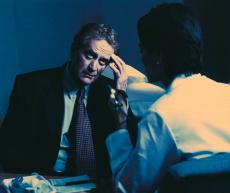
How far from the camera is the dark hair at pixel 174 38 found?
1488 mm

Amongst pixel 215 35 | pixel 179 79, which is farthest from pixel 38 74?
pixel 215 35

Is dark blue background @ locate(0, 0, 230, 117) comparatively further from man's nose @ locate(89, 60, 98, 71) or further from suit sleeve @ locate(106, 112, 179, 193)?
suit sleeve @ locate(106, 112, 179, 193)

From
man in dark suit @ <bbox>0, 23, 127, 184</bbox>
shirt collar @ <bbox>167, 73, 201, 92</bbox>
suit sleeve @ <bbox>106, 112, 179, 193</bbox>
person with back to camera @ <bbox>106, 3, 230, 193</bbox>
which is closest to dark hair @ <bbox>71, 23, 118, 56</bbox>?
man in dark suit @ <bbox>0, 23, 127, 184</bbox>

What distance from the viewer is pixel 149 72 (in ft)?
5.28

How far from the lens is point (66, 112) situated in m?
2.13

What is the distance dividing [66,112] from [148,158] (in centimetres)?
88

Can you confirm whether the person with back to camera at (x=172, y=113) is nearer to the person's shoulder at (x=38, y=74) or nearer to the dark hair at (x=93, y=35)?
the dark hair at (x=93, y=35)

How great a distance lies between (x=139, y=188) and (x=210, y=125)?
300mm

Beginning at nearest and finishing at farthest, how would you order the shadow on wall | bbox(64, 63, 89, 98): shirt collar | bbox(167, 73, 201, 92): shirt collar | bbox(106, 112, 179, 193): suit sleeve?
bbox(106, 112, 179, 193): suit sleeve → bbox(167, 73, 201, 92): shirt collar → bbox(64, 63, 89, 98): shirt collar → the shadow on wall

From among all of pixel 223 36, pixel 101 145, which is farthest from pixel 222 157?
pixel 223 36

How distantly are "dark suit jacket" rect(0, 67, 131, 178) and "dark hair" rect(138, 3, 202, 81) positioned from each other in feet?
2.24

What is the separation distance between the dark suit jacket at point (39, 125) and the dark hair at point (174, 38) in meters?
0.68

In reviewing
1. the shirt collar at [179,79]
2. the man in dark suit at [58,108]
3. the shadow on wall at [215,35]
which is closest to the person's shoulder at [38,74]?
the man in dark suit at [58,108]

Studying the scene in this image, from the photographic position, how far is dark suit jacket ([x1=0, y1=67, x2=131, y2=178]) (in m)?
2.06
